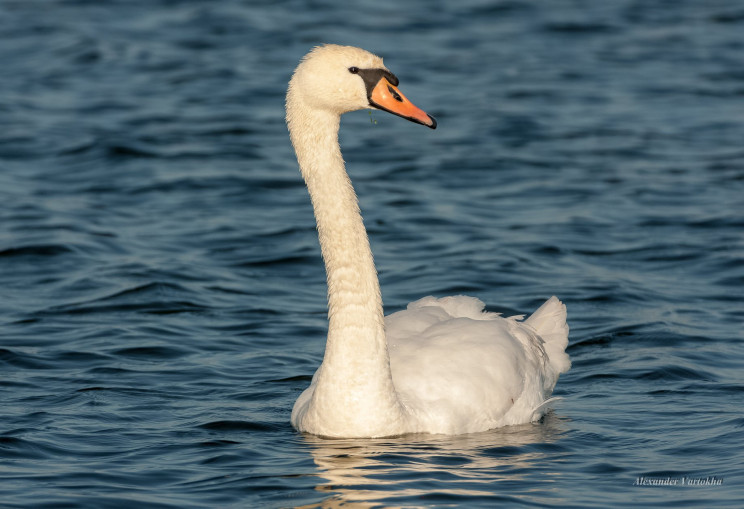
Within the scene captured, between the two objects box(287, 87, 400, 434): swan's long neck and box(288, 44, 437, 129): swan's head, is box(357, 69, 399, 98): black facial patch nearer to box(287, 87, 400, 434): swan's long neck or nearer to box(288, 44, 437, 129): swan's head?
box(288, 44, 437, 129): swan's head

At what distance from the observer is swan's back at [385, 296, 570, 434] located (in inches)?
321

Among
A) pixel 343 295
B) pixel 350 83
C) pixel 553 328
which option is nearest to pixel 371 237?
pixel 553 328

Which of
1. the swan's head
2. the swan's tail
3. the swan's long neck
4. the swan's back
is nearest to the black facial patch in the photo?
the swan's head

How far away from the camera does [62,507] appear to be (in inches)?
279

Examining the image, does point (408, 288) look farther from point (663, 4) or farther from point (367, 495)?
point (663, 4)

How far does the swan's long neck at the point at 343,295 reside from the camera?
7.93 m

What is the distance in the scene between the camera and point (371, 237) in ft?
47.2

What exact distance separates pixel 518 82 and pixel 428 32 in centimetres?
409

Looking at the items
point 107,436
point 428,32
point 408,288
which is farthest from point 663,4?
point 107,436

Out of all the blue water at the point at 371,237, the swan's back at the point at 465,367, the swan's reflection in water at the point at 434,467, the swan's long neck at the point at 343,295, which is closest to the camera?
the swan's reflection in water at the point at 434,467

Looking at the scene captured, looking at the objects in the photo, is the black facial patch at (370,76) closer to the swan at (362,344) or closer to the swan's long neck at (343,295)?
the swan at (362,344)

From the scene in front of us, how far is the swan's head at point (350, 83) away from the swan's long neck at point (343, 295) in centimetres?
15

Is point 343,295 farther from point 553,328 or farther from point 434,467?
point 553,328

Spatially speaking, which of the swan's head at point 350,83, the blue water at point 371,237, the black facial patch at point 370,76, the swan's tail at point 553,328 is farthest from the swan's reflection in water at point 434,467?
the black facial patch at point 370,76
